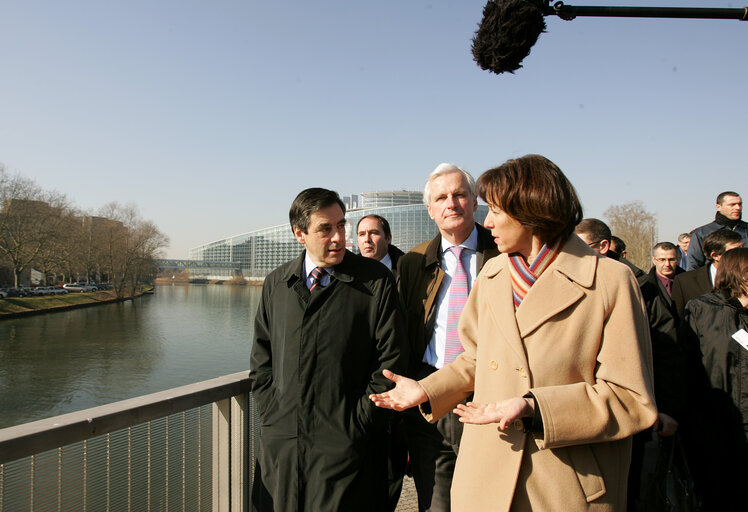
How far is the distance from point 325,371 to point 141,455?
0.99 meters

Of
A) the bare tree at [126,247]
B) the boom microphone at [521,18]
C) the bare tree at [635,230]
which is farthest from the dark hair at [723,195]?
the bare tree at [126,247]

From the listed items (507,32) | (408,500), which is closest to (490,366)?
(507,32)

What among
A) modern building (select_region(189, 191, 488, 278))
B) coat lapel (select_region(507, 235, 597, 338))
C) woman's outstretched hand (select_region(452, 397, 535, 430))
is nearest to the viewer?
woman's outstretched hand (select_region(452, 397, 535, 430))

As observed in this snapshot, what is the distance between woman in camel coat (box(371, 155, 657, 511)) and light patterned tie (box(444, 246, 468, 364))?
787mm

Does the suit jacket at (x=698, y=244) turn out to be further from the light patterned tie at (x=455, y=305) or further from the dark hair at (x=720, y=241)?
the light patterned tie at (x=455, y=305)

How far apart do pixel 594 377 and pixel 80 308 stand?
52163 millimetres

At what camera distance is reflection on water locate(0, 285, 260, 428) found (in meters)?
19.8

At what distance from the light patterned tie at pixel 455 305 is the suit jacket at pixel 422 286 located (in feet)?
0.29

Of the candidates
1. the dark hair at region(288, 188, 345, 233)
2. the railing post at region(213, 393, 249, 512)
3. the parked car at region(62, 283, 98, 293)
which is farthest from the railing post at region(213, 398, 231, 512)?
the parked car at region(62, 283, 98, 293)

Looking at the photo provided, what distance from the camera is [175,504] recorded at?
2.62 meters

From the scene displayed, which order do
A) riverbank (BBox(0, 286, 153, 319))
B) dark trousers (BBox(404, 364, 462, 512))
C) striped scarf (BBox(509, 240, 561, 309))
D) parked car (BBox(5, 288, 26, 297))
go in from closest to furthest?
1. striped scarf (BBox(509, 240, 561, 309))
2. dark trousers (BBox(404, 364, 462, 512))
3. riverbank (BBox(0, 286, 153, 319))
4. parked car (BBox(5, 288, 26, 297))

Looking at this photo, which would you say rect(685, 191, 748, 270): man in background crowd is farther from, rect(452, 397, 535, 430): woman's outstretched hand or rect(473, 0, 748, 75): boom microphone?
rect(452, 397, 535, 430): woman's outstretched hand

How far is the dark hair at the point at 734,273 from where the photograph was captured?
113 inches

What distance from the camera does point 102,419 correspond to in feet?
7.04
